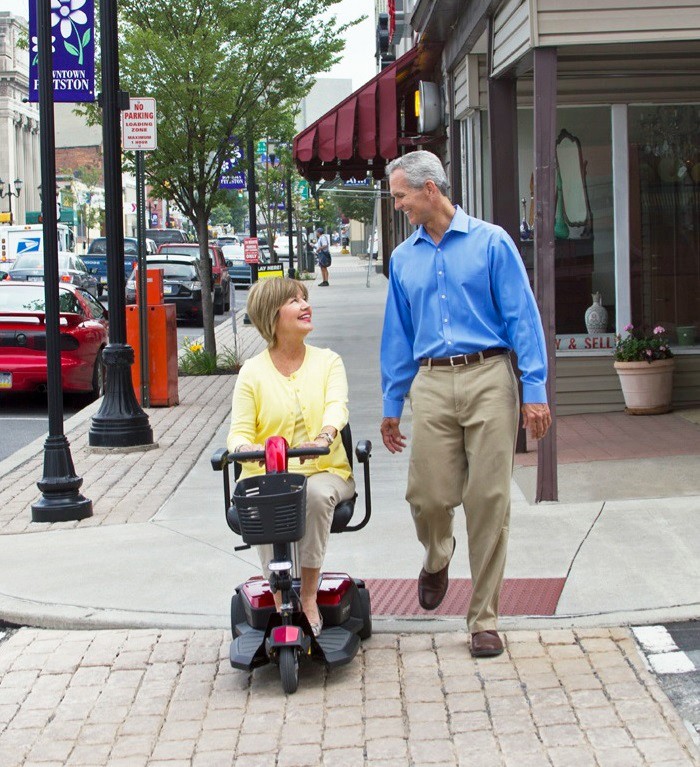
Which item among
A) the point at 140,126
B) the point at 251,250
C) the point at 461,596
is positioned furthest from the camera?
the point at 251,250

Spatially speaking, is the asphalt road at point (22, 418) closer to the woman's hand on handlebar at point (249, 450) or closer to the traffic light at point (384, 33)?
the woman's hand on handlebar at point (249, 450)

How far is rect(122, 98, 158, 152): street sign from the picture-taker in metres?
12.5

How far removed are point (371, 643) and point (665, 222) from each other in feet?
23.7

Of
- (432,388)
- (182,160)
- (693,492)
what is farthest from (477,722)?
(182,160)

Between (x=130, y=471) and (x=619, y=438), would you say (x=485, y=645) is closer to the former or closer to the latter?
(x=619, y=438)

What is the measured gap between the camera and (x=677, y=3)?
25.7ft

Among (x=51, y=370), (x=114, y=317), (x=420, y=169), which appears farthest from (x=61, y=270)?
(x=420, y=169)

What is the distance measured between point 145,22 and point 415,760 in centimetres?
1449

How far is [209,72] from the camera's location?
1678 centimetres

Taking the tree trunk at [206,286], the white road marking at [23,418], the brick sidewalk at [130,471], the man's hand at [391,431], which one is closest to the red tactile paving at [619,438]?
the brick sidewalk at [130,471]

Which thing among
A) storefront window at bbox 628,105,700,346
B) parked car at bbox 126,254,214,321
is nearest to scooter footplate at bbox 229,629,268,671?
storefront window at bbox 628,105,700,346

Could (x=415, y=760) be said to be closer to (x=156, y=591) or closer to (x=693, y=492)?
(x=156, y=591)

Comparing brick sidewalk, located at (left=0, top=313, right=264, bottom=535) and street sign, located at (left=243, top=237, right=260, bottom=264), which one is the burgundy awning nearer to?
brick sidewalk, located at (left=0, top=313, right=264, bottom=535)

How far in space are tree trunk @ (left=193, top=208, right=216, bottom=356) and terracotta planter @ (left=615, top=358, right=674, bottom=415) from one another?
772 cm
